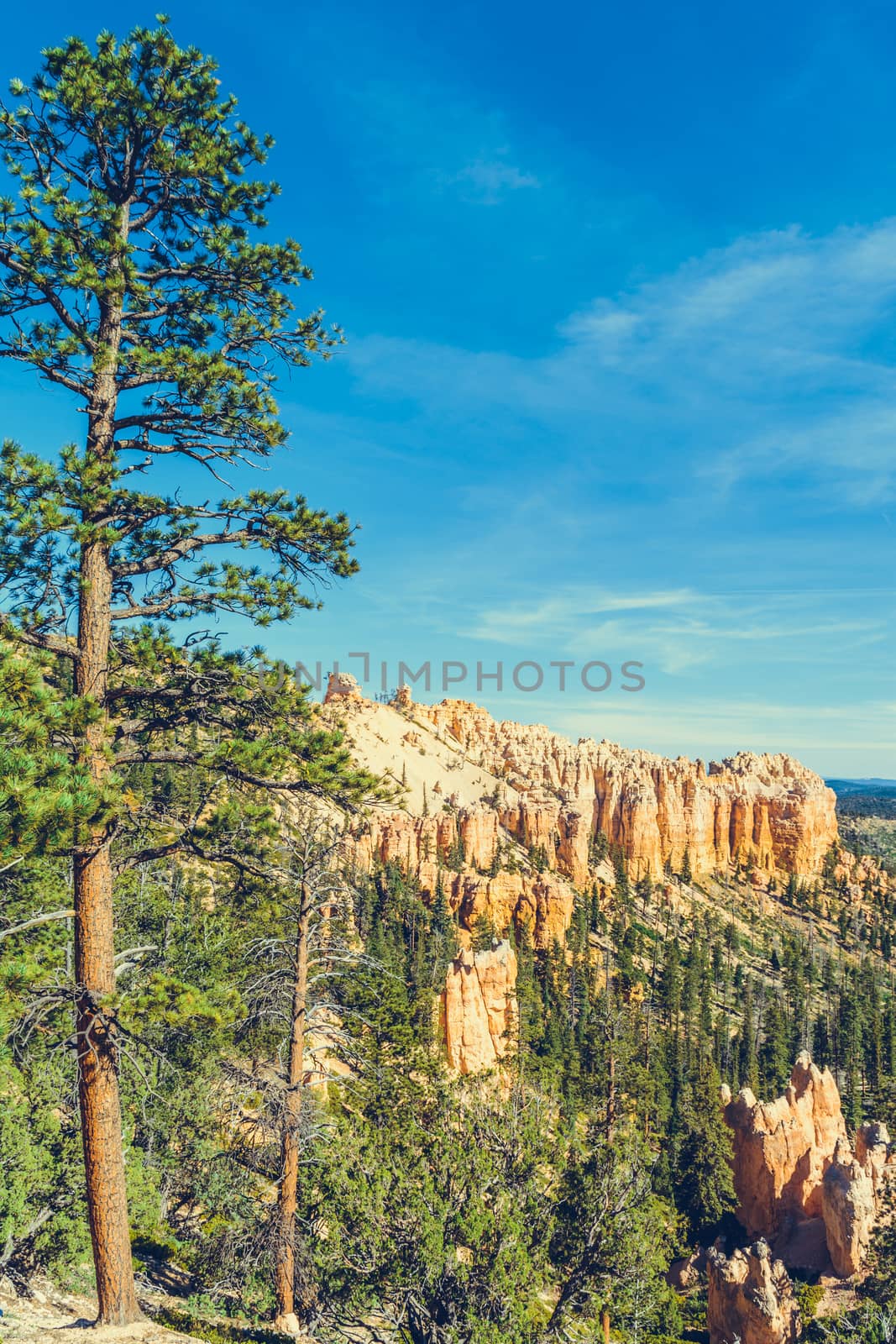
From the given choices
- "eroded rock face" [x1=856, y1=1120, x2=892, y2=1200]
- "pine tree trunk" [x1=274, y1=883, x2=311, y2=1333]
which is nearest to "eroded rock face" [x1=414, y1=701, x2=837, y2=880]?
"eroded rock face" [x1=856, y1=1120, x2=892, y2=1200]

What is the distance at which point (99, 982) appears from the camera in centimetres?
757

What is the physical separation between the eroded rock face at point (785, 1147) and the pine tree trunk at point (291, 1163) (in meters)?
29.2

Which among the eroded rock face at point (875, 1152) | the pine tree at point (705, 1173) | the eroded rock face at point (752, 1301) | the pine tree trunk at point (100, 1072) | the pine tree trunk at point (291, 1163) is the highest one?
the pine tree trunk at point (100, 1072)

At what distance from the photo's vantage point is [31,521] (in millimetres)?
7074

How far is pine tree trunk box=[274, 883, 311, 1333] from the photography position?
12055 mm

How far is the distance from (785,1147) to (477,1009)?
16.0 meters

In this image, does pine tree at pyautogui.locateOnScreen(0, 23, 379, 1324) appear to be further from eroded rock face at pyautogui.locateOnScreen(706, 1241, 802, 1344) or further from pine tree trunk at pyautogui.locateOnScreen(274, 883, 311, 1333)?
eroded rock face at pyautogui.locateOnScreen(706, 1241, 802, 1344)

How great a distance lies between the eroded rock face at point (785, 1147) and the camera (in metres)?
32.8

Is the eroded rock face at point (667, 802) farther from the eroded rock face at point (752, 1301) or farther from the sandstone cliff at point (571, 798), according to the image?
the eroded rock face at point (752, 1301)

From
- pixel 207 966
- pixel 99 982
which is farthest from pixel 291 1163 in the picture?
pixel 207 966

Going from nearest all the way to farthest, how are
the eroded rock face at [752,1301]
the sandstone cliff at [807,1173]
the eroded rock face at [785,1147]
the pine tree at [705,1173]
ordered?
the eroded rock face at [752,1301]
the sandstone cliff at [807,1173]
the eroded rock face at [785,1147]
the pine tree at [705,1173]

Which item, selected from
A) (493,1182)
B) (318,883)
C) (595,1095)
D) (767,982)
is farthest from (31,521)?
(767,982)

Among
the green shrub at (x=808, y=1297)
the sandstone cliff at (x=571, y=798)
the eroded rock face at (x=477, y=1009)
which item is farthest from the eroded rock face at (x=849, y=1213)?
the sandstone cliff at (x=571, y=798)

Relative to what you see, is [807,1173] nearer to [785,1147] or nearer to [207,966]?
[785,1147]
